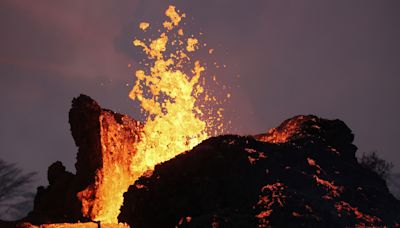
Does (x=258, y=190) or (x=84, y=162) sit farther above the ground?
(x=84, y=162)

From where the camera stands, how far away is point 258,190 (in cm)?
1844

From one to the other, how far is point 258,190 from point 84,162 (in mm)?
11122

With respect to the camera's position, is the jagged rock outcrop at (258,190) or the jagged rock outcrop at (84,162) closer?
the jagged rock outcrop at (258,190)

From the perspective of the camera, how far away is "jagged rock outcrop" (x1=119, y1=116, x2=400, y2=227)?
16938 millimetres

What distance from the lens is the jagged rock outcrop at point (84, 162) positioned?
24453 mm

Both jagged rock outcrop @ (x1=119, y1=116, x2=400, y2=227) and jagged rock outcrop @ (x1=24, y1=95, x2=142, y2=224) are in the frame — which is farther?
jagged rock outcrop @ (x1=24, y1=95, x2=142, y2=224)

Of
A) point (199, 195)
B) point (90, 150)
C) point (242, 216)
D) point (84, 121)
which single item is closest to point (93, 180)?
point (90, 150)

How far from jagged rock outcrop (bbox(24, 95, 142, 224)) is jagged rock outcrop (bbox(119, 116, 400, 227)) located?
16.9 ft

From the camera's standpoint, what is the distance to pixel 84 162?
25719 millimetres

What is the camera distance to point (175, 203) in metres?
18.4

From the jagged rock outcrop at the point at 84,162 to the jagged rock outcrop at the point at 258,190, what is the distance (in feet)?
16.9

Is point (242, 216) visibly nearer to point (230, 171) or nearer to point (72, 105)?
point (230, 171)

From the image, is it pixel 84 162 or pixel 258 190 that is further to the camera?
pixel 84 162

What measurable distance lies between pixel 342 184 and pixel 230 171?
5117 mm
